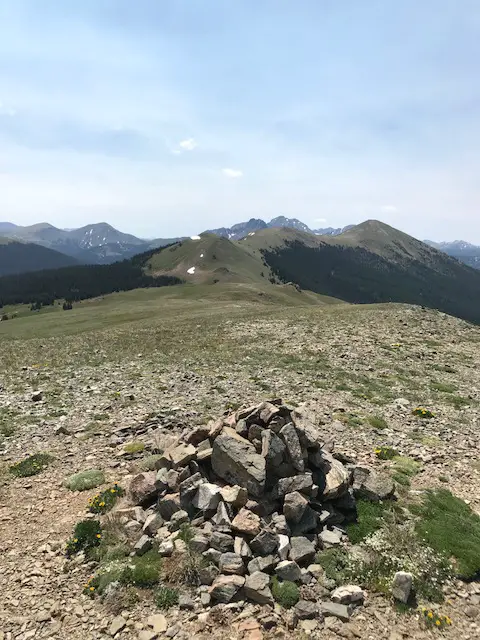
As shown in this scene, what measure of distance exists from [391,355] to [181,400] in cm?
2154

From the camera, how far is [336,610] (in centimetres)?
1002

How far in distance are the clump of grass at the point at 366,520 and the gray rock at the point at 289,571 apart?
8.32 ft

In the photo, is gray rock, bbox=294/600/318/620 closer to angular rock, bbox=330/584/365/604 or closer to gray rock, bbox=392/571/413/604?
angular rock, bbox=330/584/365/604

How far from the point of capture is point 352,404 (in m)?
25.4

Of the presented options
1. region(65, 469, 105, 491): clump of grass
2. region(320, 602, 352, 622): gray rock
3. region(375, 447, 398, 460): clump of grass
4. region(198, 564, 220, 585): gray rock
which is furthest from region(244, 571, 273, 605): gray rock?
region(375, 447, 398, 460): clump of grass

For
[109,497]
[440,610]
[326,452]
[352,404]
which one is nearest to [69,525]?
[109,497]

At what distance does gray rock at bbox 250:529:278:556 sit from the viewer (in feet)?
37.1

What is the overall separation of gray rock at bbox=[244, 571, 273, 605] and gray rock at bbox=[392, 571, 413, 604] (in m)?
3.27

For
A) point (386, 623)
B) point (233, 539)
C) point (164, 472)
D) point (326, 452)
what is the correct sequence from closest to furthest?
1. point (386, 623)
2. point (233, 539)
3. point (164, 472)
4. point (326, 452)

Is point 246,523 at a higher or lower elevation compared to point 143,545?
higher

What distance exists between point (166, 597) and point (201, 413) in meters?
13.0

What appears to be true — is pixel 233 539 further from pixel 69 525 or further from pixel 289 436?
pixel 69 525

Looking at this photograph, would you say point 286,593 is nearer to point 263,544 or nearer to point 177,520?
point 263,544

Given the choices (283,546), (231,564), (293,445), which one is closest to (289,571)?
(283,546)
